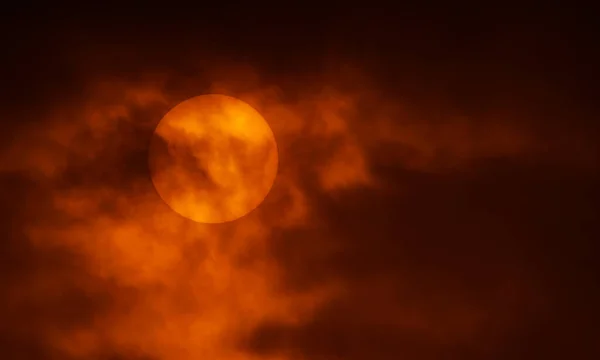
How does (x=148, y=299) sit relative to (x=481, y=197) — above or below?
below

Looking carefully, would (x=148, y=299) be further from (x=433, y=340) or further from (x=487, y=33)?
(x=487, y=33)

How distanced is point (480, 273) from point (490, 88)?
0.78 metres

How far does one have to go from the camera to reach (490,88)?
2.94 metres

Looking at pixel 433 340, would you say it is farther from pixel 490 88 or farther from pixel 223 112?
pixel 223 112

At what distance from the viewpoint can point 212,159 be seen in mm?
2850

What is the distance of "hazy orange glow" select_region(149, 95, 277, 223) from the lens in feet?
9.31

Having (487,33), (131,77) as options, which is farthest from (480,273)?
(131,77)

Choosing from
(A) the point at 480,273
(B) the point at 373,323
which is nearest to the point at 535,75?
(A) the point at 480,273

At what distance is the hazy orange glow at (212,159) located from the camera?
9.31 feet

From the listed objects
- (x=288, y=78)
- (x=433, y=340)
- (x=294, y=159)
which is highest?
(x=288, y=78)

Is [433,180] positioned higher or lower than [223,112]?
lower

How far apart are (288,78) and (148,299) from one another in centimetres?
106

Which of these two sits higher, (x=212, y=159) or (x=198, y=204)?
(x=212, y=159)

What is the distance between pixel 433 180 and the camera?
9.55 feet
